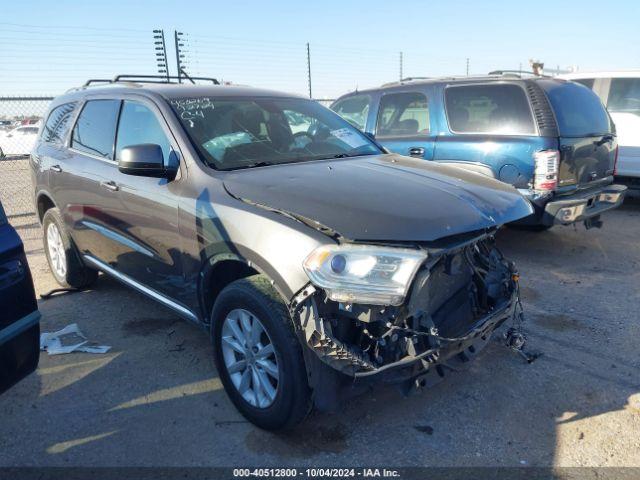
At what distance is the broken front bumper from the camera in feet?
16.4

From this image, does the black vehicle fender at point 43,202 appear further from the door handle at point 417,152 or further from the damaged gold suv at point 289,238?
the door handle at point 417,152

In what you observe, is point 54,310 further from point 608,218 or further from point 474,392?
point 608,218

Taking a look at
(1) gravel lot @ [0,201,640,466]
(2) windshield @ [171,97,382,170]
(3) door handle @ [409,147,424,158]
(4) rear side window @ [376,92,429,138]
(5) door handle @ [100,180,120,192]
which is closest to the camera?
(1) gravel lot @ [0,201,640,466]

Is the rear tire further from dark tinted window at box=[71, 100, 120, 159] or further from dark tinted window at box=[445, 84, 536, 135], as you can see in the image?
dark tinted window at box=[445, 84, 536, 135]

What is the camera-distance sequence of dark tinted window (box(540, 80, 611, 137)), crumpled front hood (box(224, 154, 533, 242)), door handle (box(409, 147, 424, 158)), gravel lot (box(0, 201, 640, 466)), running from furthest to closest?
door handle (box(409, 147, 424, 158))
dark tinted window (box(540, 80, 611, 137))
gravel lot (box(0, 201, 640, 466))
crumpled front hood (box(224, 154, 533, 242))

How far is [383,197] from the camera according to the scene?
104 inches

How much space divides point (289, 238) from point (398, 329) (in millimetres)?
651

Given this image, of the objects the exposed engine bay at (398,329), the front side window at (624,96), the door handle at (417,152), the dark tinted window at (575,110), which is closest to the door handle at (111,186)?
the exposed engine bay at (398,329)

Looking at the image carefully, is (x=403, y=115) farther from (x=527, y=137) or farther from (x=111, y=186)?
(x=111, y=186)

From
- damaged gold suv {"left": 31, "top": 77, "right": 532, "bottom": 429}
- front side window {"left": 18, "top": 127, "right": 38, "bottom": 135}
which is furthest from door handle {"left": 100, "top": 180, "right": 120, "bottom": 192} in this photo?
front side window {"left": 18, "top": 127, "right": 38, "bottom": 135}

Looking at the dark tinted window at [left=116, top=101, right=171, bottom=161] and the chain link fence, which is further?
the chain link fence

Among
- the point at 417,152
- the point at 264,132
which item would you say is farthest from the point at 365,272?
the point at 417,152

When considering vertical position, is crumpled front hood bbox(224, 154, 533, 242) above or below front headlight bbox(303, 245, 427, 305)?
above

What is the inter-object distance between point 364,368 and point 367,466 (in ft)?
1.84
